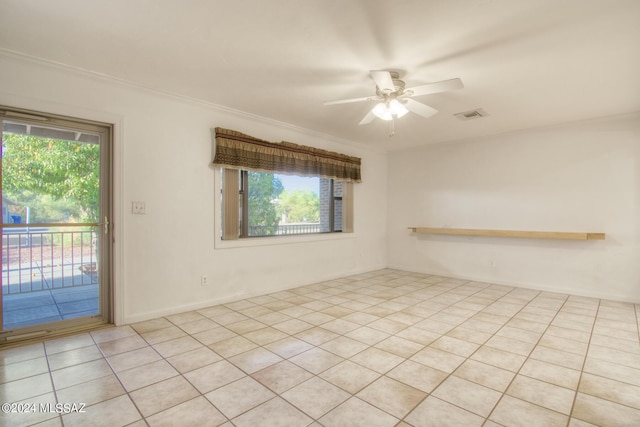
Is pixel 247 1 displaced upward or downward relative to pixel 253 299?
upward

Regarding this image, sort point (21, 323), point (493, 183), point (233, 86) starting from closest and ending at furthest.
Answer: point (21, 323) < point (233, 86) < point (493, 183)

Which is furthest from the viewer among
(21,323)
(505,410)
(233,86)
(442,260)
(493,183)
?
(442,260)

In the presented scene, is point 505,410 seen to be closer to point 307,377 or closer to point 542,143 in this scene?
point 307,377

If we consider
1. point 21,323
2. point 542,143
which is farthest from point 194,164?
point 542,143

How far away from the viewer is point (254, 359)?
2459mm

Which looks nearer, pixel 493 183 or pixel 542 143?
pixel 542 143

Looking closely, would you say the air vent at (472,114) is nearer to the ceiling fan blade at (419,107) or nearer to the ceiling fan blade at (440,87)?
the ceiling fan blade at (419,107)

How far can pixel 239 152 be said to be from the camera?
400 centimetres

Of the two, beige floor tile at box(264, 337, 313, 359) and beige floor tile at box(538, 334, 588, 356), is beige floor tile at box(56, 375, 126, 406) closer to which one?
beige floor tile at box(264, 337, 313, 359)

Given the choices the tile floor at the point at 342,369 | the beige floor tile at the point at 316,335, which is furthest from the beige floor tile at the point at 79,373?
the beige floor tile at the point at 316,335

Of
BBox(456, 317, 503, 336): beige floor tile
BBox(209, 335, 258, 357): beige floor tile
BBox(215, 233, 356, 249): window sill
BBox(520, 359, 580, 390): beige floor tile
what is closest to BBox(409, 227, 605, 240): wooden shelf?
BBox(215, 233, 356, 249): window sill

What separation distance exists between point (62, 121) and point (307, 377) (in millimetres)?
3133

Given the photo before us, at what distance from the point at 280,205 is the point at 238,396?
3108 millimetres

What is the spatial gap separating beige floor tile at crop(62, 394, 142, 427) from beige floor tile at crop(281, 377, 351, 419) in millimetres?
870
